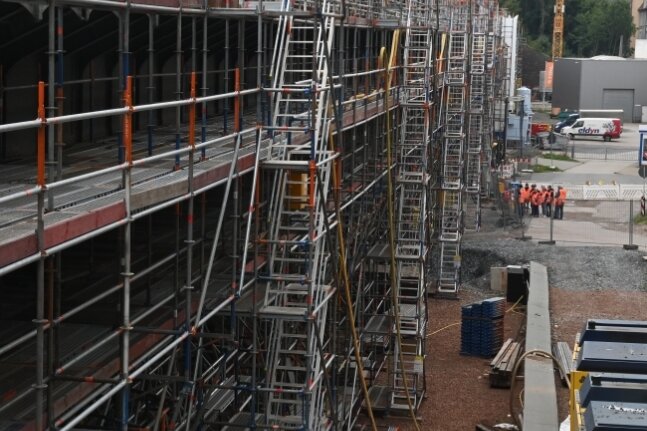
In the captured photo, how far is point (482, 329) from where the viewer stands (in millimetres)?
24219

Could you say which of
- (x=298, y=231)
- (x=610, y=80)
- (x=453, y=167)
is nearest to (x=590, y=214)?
(x=453, y=167)

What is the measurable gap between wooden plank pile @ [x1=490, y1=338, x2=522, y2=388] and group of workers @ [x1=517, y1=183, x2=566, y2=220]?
55.8 feet

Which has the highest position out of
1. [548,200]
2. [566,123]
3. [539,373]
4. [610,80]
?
[610,80]

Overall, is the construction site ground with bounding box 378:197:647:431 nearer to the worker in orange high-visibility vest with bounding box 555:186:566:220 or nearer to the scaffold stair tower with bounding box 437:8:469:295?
the scaffold stair tower with bounding box 437:8:469:295

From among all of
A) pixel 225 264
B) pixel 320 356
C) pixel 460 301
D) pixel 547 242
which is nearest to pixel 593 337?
pixel 320 356

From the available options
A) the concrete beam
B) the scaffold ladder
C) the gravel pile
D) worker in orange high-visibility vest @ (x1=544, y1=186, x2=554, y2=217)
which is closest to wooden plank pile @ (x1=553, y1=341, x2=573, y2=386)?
the concrete beam

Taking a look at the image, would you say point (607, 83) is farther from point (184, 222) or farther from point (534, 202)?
point (184, 222)

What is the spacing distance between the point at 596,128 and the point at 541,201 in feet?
93.1

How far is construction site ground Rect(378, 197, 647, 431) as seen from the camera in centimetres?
2075

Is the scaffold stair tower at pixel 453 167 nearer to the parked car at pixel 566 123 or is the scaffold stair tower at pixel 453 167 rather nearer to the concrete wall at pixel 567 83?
the parked car at pixel 566 123

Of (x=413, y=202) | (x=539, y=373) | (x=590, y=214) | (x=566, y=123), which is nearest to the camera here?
(x=539, y=373)

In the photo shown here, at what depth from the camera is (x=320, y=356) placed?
13469 mm

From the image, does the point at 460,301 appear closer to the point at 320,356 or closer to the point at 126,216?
the point at 320,356

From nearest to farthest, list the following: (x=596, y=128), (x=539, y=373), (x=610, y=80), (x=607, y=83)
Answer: (x=539, y=373) → (x=596, y=128) → (x=610, y=80) → (x=607, y=83)
